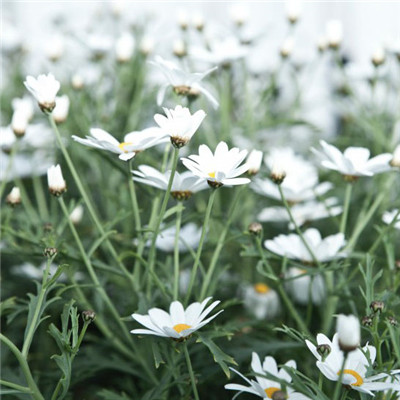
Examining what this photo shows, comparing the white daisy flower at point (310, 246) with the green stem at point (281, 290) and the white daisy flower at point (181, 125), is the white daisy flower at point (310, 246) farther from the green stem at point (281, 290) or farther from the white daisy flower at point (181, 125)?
the white daisy flower at point (181, 125)

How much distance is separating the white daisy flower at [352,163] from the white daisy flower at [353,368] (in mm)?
229

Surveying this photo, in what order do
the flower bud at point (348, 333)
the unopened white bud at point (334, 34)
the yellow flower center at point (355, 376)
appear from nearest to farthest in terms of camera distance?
the flower bud at point (348, 333) → the yellow flower center at point (355, 376) → the unopened white bud at point (334, 34)

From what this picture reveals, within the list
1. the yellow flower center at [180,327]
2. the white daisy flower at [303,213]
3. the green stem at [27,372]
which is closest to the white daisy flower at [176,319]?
the yellow flower center at [180,327]

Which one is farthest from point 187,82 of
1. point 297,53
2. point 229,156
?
point 297,53

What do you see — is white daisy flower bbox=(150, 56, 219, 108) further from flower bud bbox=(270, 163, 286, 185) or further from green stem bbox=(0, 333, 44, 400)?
green stem bbox=(0, 333, 44, 400)

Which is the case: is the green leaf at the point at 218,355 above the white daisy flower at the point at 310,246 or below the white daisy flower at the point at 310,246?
below

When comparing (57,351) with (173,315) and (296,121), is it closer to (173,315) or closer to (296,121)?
(173,315)

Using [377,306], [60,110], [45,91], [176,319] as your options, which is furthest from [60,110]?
[377,306]

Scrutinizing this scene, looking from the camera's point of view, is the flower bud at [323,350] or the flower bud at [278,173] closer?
the flower bud at [323,350]

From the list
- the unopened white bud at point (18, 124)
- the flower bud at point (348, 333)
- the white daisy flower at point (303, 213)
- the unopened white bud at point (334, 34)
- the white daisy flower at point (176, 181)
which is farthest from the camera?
the unopened white bud at point (334, 34)

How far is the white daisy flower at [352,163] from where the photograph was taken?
0.77m

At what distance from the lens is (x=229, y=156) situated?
667 millimetres

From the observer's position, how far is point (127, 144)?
75 cm

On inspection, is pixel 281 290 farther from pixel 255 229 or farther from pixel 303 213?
pixel 303 213
